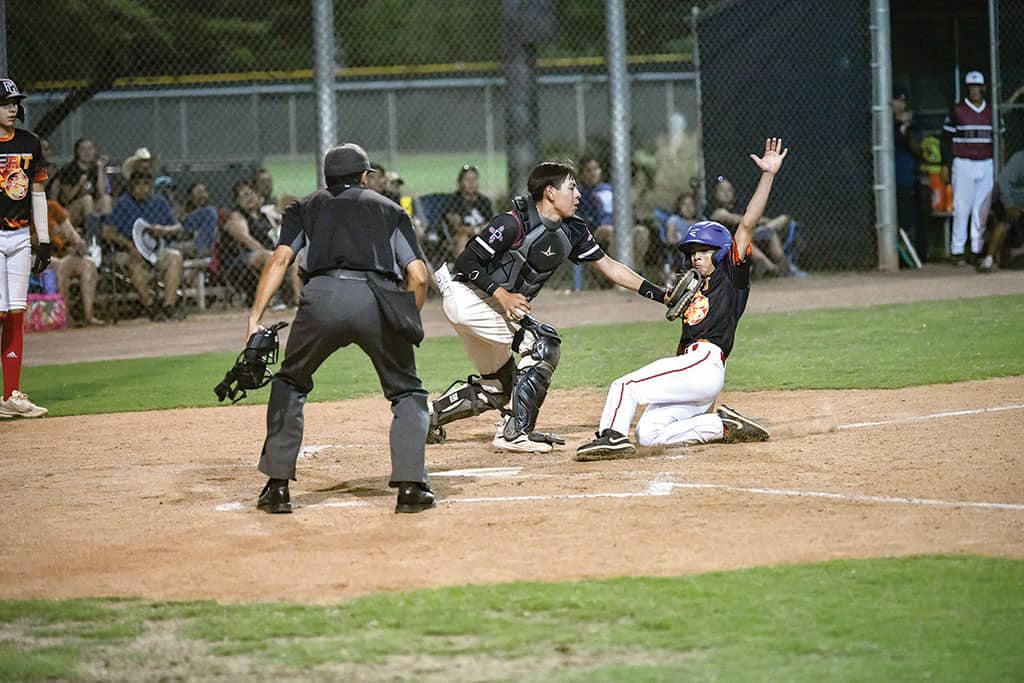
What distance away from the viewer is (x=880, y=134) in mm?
17469

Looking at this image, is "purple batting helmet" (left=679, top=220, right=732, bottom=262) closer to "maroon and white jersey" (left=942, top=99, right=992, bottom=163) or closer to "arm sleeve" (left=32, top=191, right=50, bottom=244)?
"arm sleeve" (left=32, top=191, right=50, bottom=244)

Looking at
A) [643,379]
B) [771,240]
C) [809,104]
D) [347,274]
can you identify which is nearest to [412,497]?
[347,274]

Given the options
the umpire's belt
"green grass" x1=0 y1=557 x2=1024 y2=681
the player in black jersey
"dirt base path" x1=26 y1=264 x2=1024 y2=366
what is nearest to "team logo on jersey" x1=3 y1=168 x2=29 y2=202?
the player in black jersey

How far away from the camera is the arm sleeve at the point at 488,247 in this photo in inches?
301

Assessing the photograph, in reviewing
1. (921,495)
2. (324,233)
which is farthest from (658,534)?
(324,233)

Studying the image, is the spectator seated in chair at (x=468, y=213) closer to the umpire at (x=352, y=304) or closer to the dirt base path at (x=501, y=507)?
the dirt base path at (x=501, y=507)

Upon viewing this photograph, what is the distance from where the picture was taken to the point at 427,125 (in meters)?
24.3

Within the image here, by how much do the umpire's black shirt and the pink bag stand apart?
382 inches

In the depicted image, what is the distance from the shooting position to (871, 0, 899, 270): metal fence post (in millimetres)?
17391

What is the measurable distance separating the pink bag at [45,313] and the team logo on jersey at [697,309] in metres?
9.47

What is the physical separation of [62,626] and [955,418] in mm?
5286

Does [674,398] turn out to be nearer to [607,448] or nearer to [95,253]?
[607,448]

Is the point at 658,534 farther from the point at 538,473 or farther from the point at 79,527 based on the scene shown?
the point at 79,527

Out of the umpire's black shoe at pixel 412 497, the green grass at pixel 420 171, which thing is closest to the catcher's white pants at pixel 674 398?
the umpire's black shoe at pixel 412 497
